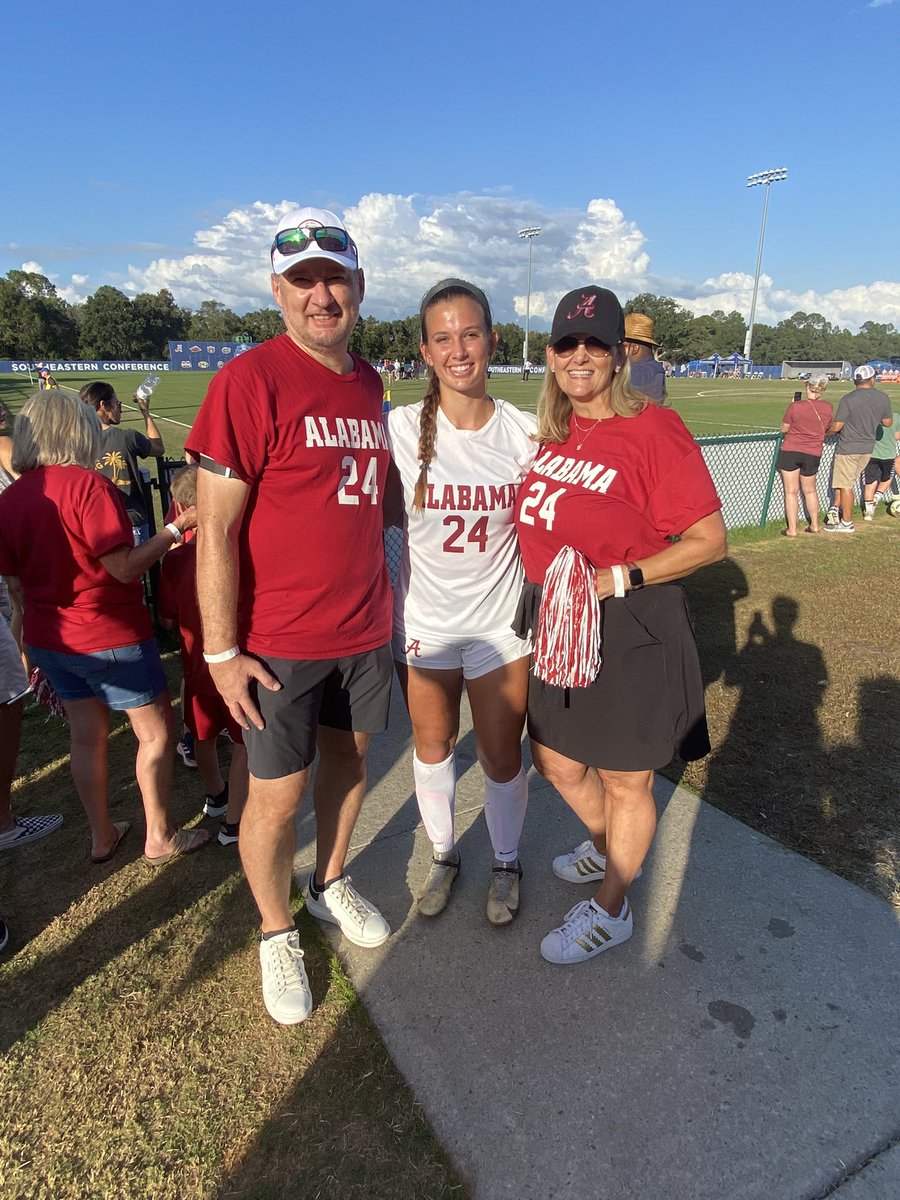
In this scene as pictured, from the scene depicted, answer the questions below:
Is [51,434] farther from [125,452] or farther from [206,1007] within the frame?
[125,452]

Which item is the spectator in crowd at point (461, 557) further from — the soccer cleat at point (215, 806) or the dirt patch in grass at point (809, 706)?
the dirt patch in grass at point (809, 706)

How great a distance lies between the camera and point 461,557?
7.59 ft

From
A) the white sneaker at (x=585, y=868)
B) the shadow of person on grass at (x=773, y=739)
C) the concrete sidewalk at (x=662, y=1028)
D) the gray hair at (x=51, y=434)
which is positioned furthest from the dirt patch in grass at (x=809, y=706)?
the gray hair at (x=51, y=434)

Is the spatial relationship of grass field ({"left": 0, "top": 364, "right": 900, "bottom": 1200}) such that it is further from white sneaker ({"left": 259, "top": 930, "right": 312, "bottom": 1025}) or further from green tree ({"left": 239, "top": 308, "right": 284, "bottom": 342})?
green tree ({"left": 239, "top": 308, "right": 284, "bottom": 342})

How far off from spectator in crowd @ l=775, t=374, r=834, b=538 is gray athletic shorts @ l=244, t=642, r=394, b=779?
7739mm

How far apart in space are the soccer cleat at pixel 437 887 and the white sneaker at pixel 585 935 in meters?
0.42

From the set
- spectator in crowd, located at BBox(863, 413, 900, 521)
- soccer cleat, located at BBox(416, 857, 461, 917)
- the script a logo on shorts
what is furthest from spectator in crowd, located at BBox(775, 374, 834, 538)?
soccer cleat, located at BBox(416, 857, 461, 917)

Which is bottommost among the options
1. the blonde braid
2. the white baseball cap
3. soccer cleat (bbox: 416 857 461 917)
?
soccer cleat (bbox: 416 857 461 917)

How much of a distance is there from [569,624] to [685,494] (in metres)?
0.49

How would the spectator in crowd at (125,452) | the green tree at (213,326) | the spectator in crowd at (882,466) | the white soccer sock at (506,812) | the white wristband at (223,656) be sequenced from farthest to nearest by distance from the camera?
the green tree at (213,326), the spectator in crowd at (882,466), the spectator in crowd at (125,452), the white soccer sock at (506,812), the white wristband at (223,656)

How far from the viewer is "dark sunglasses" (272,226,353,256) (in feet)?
6.47

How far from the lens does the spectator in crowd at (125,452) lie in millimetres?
5141

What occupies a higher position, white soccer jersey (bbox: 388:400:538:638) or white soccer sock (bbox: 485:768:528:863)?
white soccer jersey (bbox: 388:400:538:638)

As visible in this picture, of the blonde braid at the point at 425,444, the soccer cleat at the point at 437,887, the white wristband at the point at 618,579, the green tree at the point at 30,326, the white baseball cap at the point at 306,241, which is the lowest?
the soccer cleat at the point at 437,887
